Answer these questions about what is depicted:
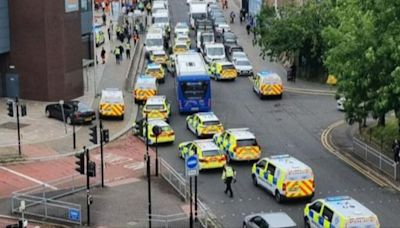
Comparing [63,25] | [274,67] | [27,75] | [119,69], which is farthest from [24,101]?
[274,67]

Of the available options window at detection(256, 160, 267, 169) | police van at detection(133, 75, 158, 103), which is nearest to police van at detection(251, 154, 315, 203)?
window at detection(256, 160, 267, 169)

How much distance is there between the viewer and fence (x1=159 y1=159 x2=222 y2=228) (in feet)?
111

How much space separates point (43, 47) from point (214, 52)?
21.0 meters

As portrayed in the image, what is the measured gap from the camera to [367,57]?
129ft

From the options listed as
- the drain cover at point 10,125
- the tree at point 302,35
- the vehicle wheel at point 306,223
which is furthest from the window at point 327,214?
the tree at point 302,35

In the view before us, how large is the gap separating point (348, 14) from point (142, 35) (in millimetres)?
51095

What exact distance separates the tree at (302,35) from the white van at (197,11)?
31.5m

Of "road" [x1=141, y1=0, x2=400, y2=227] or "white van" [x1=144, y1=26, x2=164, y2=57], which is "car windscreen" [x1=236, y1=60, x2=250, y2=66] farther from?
"white van" [x1=144, y1=26, x2=164, y2=57]

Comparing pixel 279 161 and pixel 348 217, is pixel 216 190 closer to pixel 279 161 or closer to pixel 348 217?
pixel 279 161

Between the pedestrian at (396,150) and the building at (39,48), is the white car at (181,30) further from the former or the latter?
the pedestrian at (396,150)

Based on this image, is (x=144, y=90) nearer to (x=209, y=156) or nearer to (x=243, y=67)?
(x=243, y=67)

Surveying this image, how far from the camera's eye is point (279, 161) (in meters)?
37.5

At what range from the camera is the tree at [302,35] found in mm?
64625

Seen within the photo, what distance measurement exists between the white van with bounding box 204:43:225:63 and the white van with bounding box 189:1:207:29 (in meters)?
23.0
